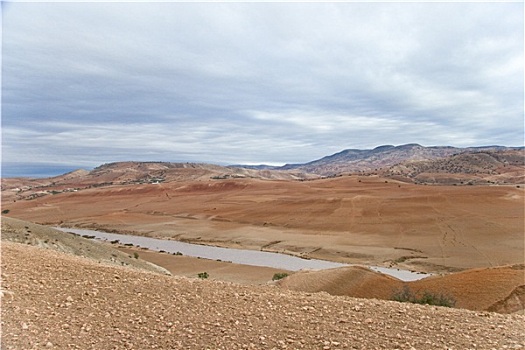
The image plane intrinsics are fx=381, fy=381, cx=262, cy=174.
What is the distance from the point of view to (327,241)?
46688 millimetres

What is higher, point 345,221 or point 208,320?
point 208,320

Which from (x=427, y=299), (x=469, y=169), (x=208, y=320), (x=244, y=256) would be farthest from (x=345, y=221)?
(x=469, y=169)

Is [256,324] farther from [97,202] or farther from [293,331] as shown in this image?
[97,202]

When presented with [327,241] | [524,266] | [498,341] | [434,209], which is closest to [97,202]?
[327,241]

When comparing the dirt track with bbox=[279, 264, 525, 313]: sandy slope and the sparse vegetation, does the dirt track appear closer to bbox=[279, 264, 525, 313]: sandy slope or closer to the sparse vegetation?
bbox=[279, 264, 525, 313]: sandy slope

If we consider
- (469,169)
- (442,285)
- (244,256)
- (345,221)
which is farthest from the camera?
(469,169)

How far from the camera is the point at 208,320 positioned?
750 centimetres

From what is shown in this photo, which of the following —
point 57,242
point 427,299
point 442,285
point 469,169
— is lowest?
point 442,285

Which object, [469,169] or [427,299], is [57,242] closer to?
[427,299]

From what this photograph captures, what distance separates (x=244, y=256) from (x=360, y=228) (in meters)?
18.4

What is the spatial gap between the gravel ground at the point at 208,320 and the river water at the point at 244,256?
24.6 meters

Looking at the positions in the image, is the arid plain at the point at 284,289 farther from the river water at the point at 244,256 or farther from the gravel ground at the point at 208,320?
the river water at the point at 244,256

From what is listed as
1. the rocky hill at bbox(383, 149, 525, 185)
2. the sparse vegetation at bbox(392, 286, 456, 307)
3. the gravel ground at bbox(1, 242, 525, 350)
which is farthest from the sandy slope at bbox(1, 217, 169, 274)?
the rocky hill at bbox(383, 149, 525, 185)

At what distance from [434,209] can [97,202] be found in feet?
280
